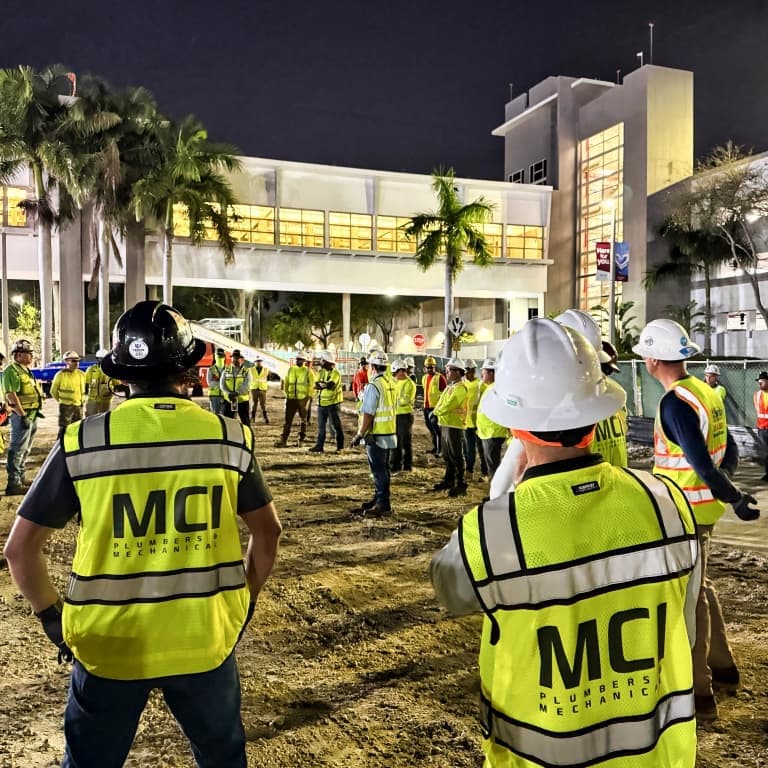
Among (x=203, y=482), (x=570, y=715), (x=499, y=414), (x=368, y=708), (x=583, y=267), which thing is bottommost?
(x=368, y=708)

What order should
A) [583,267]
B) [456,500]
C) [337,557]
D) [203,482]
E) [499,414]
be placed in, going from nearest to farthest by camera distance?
[499,414], [203,482], [337,557], [456,500], [583,267]

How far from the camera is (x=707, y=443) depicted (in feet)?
13.6

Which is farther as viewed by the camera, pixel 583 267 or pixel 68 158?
pixel 583 267

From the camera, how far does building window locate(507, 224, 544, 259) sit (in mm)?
43281

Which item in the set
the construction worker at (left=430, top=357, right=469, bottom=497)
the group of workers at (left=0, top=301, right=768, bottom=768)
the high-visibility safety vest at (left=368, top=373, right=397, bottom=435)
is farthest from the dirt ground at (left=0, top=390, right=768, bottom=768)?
the construction worker at (left=430, top=357, right=469, bottom=497)

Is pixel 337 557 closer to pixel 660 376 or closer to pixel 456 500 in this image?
pixel 456 500

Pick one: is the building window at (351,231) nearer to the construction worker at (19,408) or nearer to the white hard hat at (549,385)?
the construction worker at (19,408)

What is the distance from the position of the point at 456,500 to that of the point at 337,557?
330cm

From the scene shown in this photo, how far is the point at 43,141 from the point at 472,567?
31.6 m

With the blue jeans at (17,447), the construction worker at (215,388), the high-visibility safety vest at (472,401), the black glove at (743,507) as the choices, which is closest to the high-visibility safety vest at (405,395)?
the high-visibility safety vest at (472,401)

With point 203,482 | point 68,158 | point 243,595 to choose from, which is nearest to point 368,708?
point 243,595

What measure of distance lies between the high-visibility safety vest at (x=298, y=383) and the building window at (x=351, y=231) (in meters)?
24.1

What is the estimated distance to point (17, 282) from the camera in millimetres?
51938

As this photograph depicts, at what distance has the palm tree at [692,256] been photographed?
32.1 metres
